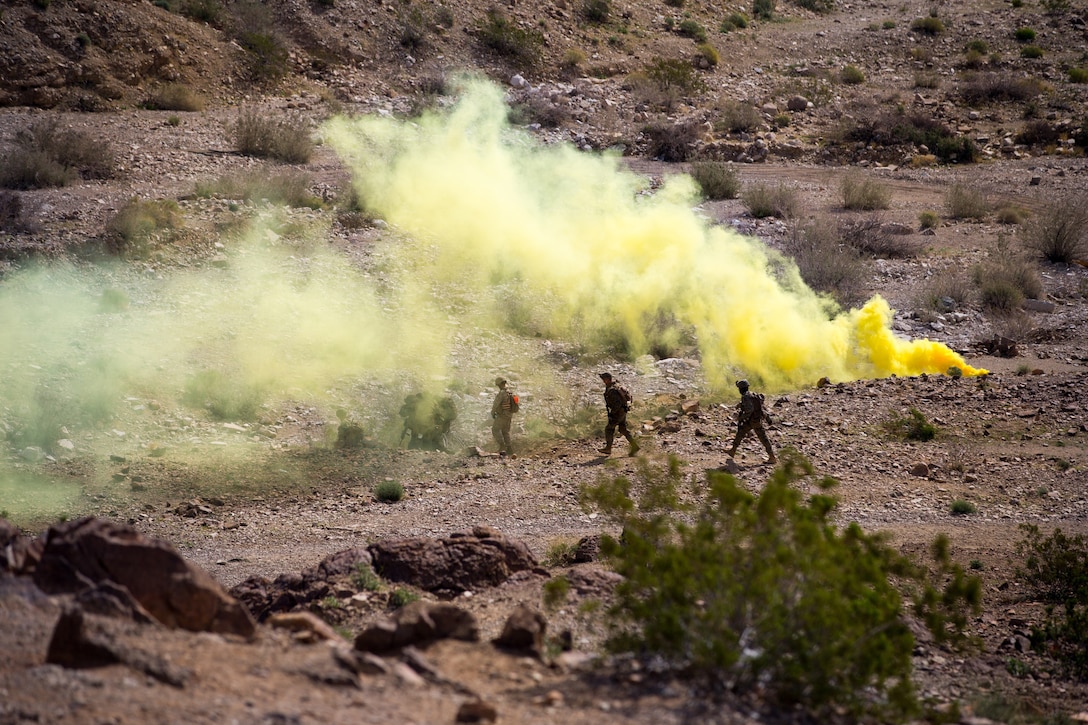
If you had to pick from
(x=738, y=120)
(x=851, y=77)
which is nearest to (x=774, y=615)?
(x=738, y=120)

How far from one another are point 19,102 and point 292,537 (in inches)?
755

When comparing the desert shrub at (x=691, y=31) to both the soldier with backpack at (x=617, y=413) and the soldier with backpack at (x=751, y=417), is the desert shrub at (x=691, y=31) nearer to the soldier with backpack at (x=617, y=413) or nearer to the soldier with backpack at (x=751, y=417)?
the soldier with backpack at (x=617, y=413)

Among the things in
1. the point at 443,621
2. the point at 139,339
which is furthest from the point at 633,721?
the point at 139,339

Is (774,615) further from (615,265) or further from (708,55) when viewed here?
(708,55)

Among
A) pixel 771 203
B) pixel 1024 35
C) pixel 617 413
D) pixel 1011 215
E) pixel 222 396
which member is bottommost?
pixel 222 396

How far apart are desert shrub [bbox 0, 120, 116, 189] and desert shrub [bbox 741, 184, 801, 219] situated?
1510 centimetres

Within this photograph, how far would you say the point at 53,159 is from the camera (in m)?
22.1

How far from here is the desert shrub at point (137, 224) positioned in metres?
18.8

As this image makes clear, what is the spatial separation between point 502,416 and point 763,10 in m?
34.2

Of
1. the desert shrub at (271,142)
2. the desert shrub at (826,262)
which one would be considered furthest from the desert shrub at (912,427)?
the desert shrub at (271,142)

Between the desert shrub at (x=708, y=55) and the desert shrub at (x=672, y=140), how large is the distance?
27.4 feet

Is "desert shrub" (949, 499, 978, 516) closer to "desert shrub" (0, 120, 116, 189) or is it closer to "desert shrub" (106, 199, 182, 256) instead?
"desert shrub" (106, 199, 182, 256)

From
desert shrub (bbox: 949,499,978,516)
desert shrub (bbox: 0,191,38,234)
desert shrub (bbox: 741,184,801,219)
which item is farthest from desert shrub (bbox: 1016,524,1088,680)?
desert shrub (bbox: 0,191,38,234)

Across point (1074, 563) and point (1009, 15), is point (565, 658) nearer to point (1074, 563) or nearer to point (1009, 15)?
point (1074, 563)
